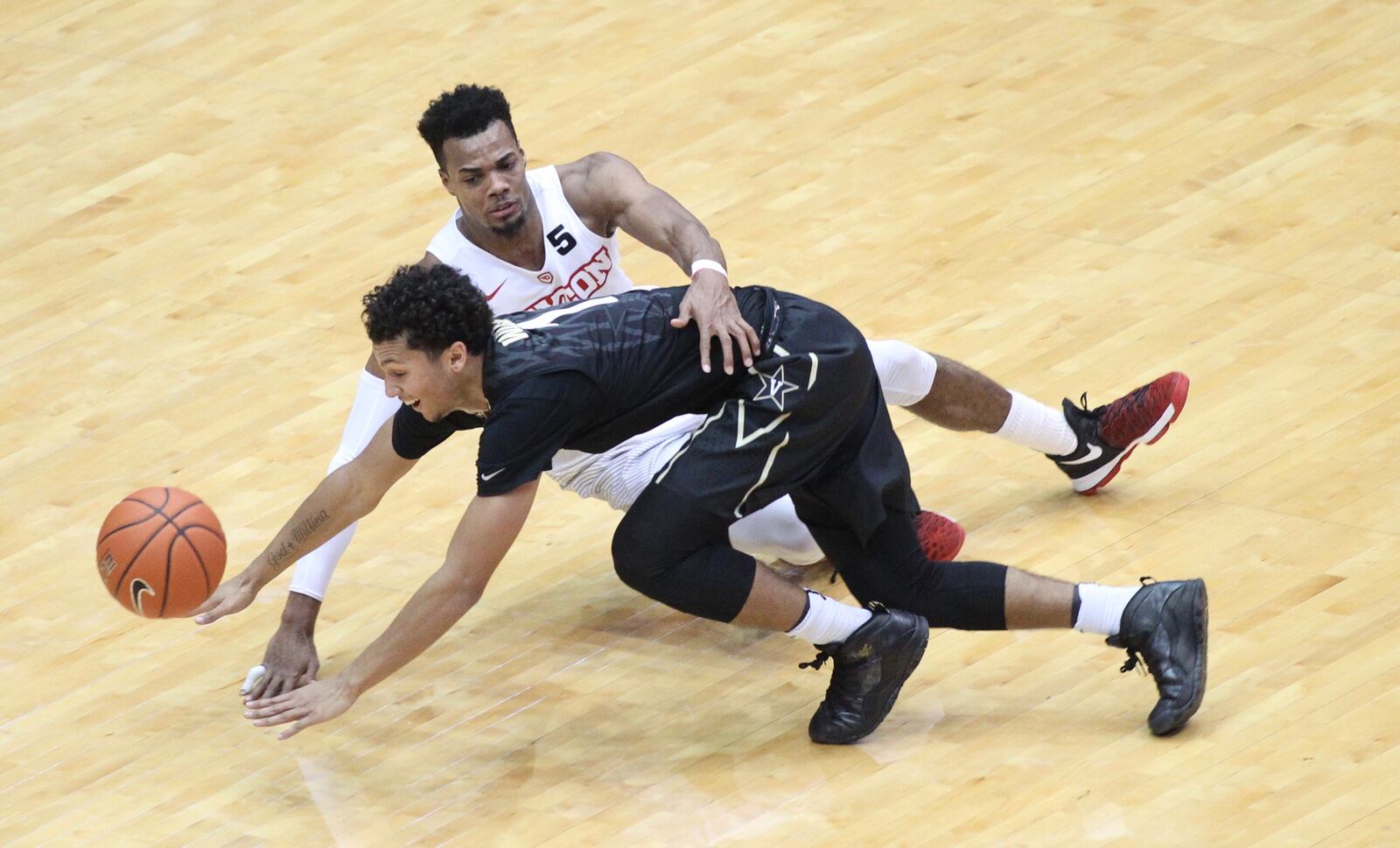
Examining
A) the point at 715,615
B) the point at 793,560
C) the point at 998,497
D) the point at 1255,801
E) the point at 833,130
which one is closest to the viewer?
the point at 1255,801

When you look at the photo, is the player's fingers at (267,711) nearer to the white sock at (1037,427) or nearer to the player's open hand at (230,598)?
the player's open hand at (230,598)

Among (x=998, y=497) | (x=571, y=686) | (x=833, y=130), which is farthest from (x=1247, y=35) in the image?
(x=571, y=686)

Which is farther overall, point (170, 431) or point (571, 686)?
point (170, 431)

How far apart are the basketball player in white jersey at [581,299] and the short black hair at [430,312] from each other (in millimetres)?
745

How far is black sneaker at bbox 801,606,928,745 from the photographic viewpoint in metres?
4.43

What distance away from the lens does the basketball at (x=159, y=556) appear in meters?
4.48

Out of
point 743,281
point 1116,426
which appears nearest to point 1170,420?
point 1116,426

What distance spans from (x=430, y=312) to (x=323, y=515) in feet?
2.52

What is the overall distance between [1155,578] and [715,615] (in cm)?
121

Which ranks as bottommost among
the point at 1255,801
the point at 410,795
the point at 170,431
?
the point at 1255,801

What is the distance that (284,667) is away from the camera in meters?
5.02

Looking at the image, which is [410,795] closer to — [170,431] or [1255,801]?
[1255,801]

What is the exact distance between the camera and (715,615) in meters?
4.37

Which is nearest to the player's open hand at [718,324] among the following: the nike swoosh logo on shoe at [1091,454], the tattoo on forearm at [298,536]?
the tattoo on forearm at [298,536]
